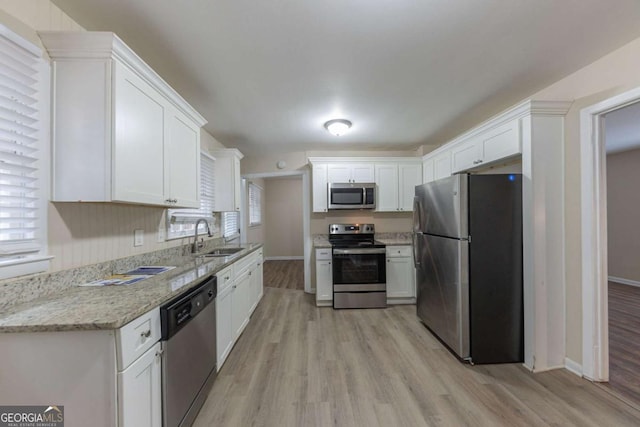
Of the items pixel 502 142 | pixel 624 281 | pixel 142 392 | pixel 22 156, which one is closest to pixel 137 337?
pixel 142 392

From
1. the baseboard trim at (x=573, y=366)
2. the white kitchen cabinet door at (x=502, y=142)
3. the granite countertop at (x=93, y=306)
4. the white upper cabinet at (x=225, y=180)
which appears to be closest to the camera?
the granite countertop at (x=93, y=306)

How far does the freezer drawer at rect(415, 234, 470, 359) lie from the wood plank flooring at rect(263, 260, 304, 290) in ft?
7.72

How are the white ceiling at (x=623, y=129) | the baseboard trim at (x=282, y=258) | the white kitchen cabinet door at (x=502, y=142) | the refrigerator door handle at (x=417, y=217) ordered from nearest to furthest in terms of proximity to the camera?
the white kitchen cabinet door at (x=502, y=142)
the white ceiling at (x=623, y=129)
the refrigerator door handle at (x=417, y=217)
the baseboard trim at (x=282, y=258)

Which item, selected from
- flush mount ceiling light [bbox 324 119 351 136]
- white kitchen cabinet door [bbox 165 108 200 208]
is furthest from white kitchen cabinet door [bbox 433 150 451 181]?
white kitchen cabinet door [bbox 165 108 200 208]

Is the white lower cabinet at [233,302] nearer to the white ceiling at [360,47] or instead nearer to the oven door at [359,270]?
the oven door at [359,270]

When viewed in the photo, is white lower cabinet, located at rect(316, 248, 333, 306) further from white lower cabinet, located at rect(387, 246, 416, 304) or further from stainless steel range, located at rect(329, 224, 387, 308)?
white lower cabinet, located at rect(387, 246, 416, 304)

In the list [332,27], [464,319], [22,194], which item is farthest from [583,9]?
[22,194]

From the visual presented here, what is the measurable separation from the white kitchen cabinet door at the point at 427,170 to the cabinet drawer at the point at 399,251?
3.54 ft

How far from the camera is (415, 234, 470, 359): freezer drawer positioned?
2.18m

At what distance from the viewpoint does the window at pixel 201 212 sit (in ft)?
8.09

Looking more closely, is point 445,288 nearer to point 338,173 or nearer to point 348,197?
point 348,197

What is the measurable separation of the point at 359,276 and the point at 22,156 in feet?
10.7

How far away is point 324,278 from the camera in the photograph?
3590 millimetres

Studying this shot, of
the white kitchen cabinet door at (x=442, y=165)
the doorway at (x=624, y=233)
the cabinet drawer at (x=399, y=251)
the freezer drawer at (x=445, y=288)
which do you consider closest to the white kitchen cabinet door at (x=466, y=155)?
the white kitchen cabinet door at (x=442, y=165)
